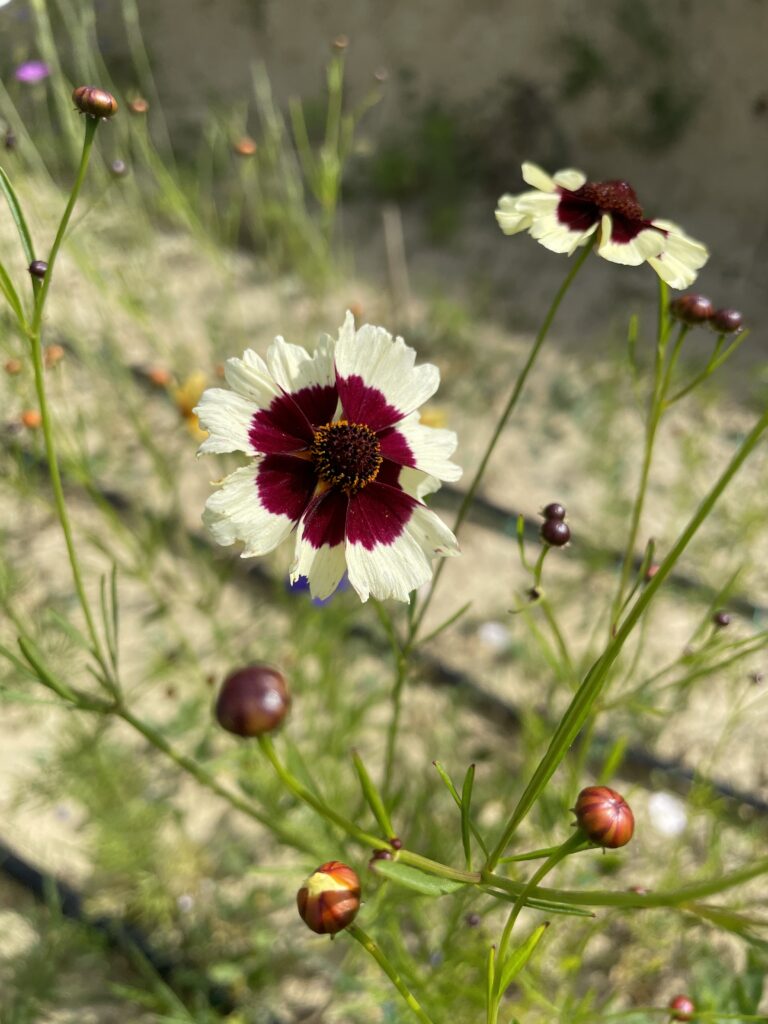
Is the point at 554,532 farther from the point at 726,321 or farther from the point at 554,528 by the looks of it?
the point at 726,321

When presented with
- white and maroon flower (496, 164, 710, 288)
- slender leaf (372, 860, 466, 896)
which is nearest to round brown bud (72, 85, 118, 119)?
white and maroon flower (496, 164, 710, 288)

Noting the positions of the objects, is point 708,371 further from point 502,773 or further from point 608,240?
point 502,773

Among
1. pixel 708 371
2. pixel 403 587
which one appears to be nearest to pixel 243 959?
pixel 403 587

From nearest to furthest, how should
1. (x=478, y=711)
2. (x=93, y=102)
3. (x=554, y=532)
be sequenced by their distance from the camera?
(x=93, y=102)
(x=554, y=532)
(x=478, y=711)

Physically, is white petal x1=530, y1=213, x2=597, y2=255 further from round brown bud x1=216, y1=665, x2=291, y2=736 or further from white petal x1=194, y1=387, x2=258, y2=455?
round brown bud x1=216, y1=665, x2=291, y2=736

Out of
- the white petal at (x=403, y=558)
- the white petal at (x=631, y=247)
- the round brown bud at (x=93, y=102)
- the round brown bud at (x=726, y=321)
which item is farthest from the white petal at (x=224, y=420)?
the round brown bud at (x=726, y=321)

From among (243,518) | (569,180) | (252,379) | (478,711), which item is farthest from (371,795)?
(478,711)
